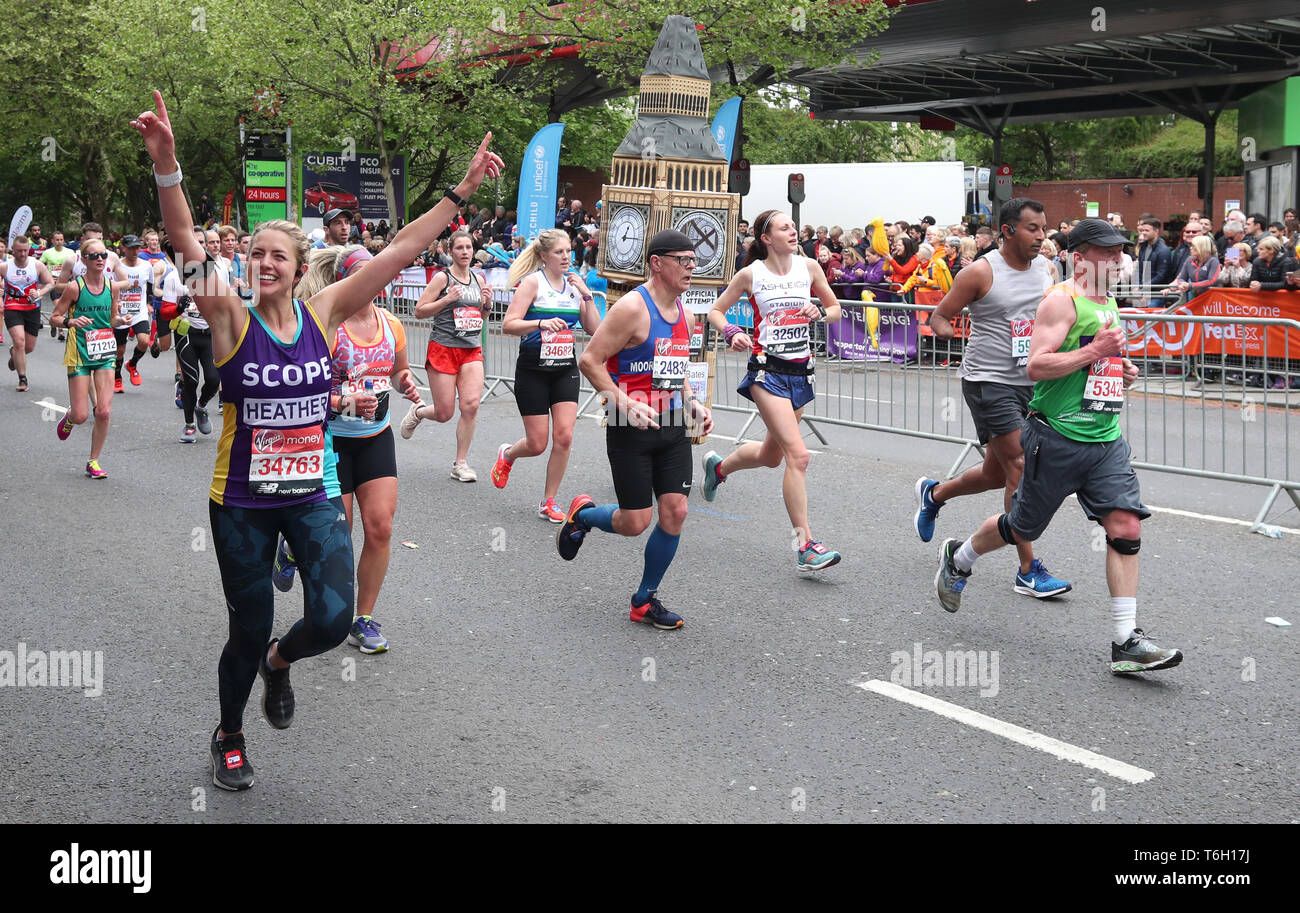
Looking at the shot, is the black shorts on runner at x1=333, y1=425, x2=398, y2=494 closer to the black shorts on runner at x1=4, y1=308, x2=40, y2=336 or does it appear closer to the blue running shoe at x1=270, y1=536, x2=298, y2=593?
the blue running shoe at x1=270, y1=536, x2=298, y2=593

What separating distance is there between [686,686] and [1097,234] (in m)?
2.52

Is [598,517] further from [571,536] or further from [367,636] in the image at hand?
[367,636]

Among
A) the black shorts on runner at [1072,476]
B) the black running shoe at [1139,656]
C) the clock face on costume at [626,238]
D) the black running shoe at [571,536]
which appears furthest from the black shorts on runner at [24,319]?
the black running shoe at [1139,656]

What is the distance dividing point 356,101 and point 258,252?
27838 mm

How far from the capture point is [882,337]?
11.8 meters

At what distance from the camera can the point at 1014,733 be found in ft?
16.6

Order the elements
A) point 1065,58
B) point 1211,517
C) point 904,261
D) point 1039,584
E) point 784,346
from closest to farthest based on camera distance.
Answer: point 1039,584
point 784,346
point 1211,517
point 904,261
point 1065,58

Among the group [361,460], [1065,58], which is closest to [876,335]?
[361,460]

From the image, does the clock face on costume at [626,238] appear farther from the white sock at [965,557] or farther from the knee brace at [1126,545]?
the knee brace at [1126,545]

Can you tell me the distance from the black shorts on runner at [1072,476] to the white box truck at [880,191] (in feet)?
78.8

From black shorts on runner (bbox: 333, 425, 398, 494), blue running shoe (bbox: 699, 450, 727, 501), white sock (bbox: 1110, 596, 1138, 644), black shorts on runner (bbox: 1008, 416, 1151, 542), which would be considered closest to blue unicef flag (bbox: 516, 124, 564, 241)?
blue running shoe (bbox: 699, 450, 727, 501)

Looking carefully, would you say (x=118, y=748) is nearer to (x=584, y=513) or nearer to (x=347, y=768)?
(x=347, y=768)

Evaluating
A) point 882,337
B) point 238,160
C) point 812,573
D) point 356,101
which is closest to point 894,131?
point 238,160

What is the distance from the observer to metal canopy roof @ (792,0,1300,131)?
27.0m
